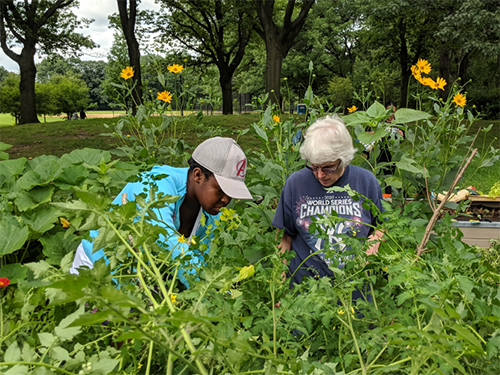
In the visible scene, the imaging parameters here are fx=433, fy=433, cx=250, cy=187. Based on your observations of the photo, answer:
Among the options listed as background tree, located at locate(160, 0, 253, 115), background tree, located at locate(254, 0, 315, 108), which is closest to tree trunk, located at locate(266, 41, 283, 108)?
background tree, located at locate(254, 0, 315, 108)

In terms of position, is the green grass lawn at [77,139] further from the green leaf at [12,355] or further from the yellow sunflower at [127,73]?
the green leaf at [12,355]

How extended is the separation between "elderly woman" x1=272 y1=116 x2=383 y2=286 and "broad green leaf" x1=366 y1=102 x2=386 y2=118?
50cm

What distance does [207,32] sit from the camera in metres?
24.3

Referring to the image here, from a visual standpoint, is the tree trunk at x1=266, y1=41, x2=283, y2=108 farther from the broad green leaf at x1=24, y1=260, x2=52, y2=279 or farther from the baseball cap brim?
the broad green leaf at x1=24, y1=260, x2=52, y2=279

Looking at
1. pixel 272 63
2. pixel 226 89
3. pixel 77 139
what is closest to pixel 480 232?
pixel 77 139

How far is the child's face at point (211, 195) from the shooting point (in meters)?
2.12

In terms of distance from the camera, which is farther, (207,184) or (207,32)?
(207,32)

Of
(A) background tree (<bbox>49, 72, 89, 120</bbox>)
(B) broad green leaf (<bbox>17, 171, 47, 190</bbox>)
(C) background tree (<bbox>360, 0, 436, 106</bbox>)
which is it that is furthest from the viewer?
(A) background tree (<bbox>49, 72, 89, 120</bbox>)

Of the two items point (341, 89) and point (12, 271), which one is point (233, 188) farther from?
point (341, 89)

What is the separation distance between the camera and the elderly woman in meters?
2.19

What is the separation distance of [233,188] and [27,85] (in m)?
18.5

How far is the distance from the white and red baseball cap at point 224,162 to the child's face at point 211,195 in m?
0.05

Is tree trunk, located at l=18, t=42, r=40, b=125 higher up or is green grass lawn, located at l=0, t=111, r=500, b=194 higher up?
tree trunk, located at l=18, t=42, r=40, b=125

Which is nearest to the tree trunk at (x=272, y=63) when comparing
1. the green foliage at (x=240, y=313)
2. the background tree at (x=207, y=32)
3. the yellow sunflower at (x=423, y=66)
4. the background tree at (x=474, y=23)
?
the background tree at (x=474, y=23)
